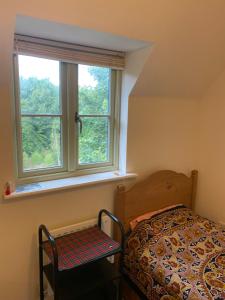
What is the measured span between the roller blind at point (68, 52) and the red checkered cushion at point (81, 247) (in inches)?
48.8

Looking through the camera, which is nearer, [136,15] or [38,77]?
[136,15]

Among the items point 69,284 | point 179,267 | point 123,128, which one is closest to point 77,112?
point 123,128

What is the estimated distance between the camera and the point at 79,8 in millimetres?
1293

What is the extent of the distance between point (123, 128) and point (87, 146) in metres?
0.34

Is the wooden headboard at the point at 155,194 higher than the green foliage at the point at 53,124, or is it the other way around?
the green foliage at the point at 53,124

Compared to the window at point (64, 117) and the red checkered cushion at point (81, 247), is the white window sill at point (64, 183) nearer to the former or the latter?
the window at point (64, 117)

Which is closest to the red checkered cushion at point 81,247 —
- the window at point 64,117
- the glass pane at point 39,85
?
the window at point 64,117

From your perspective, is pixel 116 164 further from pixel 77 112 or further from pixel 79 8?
pixel 79 8

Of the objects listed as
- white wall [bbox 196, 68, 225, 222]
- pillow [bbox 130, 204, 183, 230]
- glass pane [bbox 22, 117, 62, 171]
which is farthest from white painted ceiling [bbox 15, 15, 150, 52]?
pillow [bbox 130, 204, 183, 230]

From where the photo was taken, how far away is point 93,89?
1.94 m

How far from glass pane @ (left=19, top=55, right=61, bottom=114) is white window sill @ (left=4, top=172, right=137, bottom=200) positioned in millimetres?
511

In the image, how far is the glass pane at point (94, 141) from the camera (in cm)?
196

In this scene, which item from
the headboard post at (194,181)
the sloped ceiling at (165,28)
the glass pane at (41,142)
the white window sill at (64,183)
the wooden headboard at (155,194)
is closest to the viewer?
the sloped ceiling at (165,28)

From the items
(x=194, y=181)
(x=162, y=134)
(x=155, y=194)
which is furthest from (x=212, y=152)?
(x=155, y=194)
